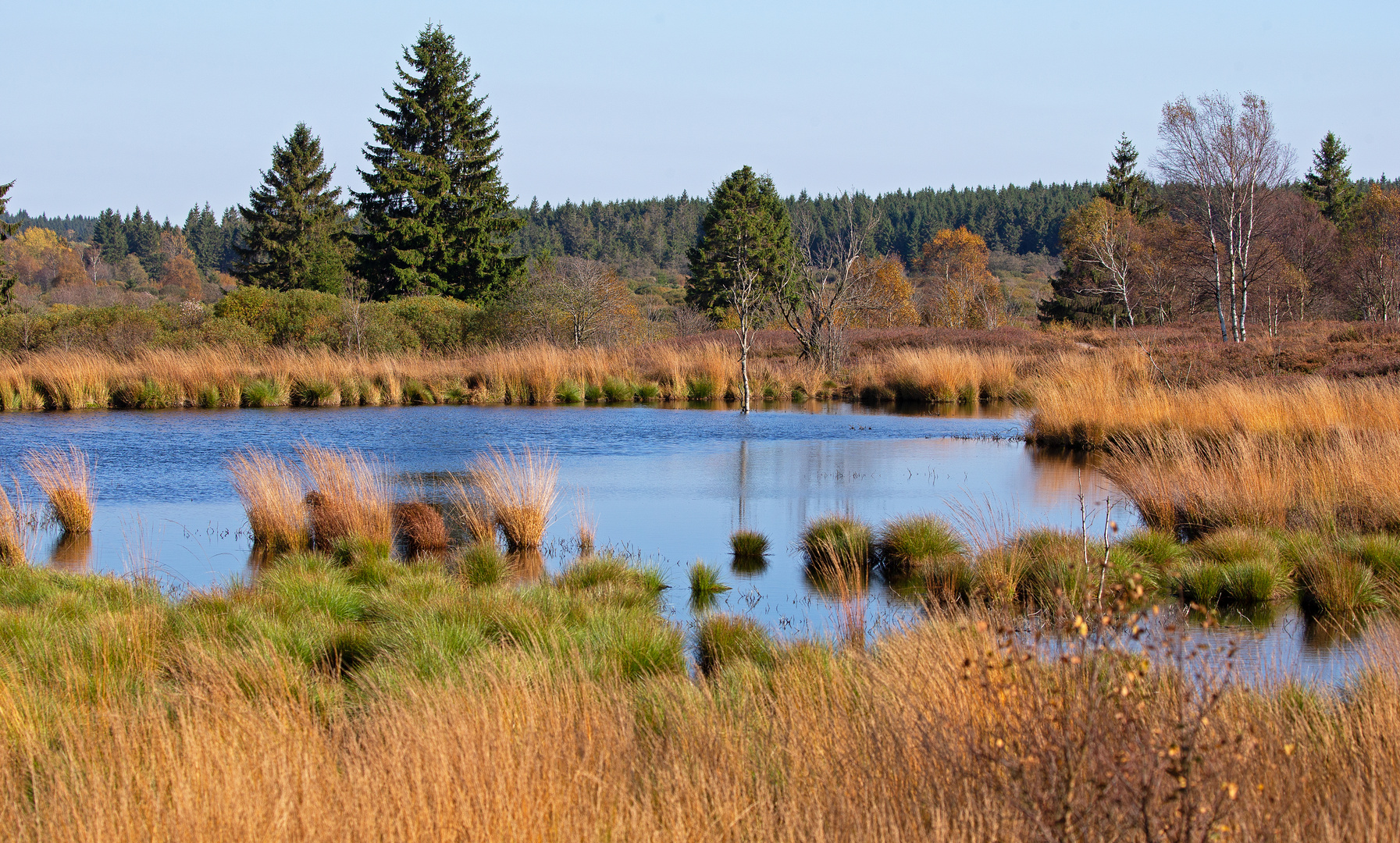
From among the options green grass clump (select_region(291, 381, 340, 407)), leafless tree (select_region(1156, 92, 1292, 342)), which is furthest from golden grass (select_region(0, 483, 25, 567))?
leafless tree (select_region(1156, 92, 1292, 342))

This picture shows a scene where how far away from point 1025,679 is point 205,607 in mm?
4712

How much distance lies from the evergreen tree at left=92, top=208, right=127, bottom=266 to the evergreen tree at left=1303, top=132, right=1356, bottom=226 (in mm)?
95331

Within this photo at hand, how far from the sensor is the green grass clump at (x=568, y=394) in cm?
2441

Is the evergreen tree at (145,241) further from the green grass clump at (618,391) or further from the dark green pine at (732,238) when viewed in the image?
the green grass clump at (618,391)

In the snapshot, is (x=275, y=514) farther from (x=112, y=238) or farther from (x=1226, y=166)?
(x=112, y=238)

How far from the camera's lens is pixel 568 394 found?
24.5m

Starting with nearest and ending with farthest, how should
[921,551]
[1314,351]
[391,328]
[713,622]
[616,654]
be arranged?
[616,654] → [713,622] → [921,551] → [1314,351] → [391,328]

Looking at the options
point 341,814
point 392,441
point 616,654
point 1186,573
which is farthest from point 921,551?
point 392,441

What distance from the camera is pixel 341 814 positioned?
2.93 m

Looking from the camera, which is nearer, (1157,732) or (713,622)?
(1157,732)

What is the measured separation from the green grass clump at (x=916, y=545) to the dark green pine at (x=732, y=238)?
42755mm

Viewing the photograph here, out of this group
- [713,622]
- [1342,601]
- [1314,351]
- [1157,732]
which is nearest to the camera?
[1157,732]

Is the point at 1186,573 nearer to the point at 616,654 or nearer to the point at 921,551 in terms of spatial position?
the point at 921,551

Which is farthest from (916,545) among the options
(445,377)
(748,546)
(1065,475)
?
(445,377)
